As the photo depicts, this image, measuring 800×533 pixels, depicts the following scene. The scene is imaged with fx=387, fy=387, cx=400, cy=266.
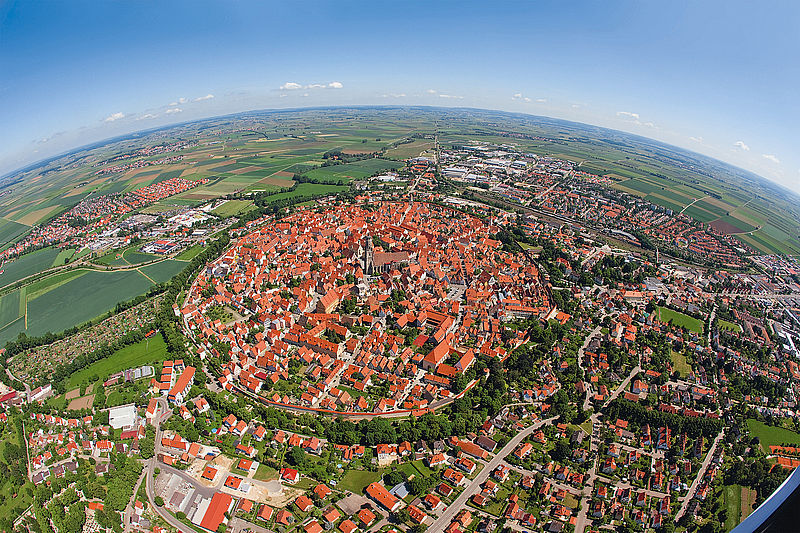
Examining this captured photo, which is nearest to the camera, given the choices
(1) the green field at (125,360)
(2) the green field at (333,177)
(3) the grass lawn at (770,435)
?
(3) the grass lawn at (770,435)

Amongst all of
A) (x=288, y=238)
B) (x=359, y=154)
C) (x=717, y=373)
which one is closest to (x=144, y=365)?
(x=288, y=238)

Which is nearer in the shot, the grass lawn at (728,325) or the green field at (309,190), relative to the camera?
the grass lawn at (728,325)

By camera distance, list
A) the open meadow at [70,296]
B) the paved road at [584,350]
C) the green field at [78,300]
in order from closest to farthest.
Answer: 1. the paved road at [584,350]
2. the green field at [78,300]
3. the open meadow at [70,296]

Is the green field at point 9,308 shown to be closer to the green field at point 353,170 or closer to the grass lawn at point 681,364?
the green field at point 353,170

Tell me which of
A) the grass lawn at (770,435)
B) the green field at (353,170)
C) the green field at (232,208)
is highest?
the green field at (353,170)

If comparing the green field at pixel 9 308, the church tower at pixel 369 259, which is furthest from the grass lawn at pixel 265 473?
the green field at pixel 9 308

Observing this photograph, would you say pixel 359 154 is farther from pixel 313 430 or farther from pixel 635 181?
pixel 313 430

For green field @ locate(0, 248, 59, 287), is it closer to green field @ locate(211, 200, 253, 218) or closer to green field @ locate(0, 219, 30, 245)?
green field @ locate(0, 219, 30, 245)
